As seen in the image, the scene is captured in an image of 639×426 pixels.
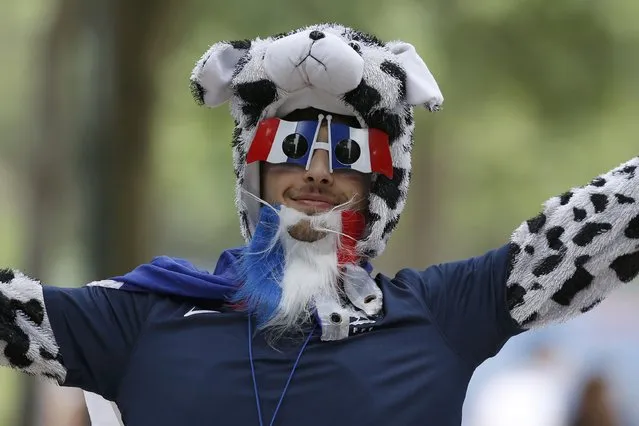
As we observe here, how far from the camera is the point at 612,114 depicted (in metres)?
3.84

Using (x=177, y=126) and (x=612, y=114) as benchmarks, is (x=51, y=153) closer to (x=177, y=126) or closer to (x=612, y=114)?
(x=177, y=126)

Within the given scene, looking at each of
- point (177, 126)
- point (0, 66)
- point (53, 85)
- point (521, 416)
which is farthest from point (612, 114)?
point (0, 66)

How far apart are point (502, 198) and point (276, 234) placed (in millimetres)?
2536

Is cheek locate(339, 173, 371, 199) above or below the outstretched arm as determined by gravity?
above

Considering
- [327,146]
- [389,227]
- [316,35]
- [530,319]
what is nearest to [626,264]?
[530,319]

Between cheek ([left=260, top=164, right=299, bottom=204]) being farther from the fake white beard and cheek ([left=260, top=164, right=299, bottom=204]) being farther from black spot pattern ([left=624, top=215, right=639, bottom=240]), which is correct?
black spot pattern ([left=624, top=215, right=639, bottom=240])

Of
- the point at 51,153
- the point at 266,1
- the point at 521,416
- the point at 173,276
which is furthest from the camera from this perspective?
the point at 266,1

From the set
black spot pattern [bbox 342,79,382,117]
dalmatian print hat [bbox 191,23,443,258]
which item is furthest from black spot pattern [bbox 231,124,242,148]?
black spot pattern [bbox 342,79,382,117]

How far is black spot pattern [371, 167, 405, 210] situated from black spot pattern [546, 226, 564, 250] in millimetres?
296

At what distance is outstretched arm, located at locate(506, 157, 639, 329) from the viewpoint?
4.43 ft

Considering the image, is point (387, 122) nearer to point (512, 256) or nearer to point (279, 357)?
point (512, 256)

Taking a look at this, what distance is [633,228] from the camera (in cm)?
134

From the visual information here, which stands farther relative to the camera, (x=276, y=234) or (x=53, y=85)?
(x=53, y=85)

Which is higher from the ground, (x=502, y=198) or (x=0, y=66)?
(x=0, y=66)
